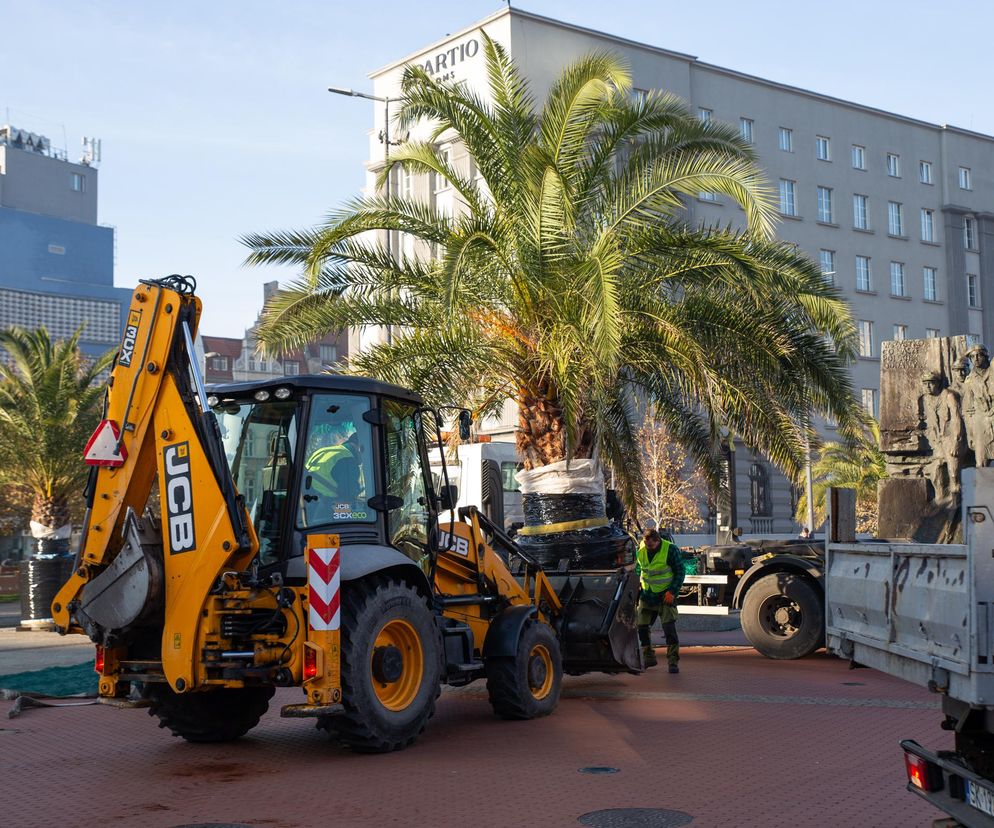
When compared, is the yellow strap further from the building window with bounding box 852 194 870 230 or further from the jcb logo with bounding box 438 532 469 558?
the building window with bounding box 852 194 870 230

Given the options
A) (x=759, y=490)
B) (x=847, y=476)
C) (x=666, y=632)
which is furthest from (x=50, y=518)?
(x=759, y=490)

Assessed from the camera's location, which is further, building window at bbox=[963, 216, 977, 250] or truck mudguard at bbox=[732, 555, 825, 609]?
building window at bbox=[963, 216, 977, 250]

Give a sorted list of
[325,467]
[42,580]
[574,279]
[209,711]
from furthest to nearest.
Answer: [42,580] → [574,279] → [209,711] → [325,467]

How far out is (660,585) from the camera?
51.2 feet

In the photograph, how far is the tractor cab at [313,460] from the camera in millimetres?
9812

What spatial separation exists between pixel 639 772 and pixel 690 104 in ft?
149

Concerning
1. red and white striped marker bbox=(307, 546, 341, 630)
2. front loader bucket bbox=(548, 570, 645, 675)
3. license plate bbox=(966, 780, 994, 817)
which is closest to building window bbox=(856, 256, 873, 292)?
front loader bucket bbox=(548, 570, 645, 675)

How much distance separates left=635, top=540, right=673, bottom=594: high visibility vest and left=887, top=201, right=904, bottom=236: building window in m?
48.5

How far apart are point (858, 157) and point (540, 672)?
52.1m

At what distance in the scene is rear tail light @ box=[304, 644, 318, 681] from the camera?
9125mm

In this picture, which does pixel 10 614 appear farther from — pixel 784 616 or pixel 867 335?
pixel 867 335

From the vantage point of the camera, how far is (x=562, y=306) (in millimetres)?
15328

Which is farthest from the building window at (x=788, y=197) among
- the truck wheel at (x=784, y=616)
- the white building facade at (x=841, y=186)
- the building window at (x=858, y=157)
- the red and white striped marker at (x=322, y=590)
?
the red and white striped marker at (x=322, y=590)

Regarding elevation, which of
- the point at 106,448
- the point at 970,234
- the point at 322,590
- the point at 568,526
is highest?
the point at 970,234
